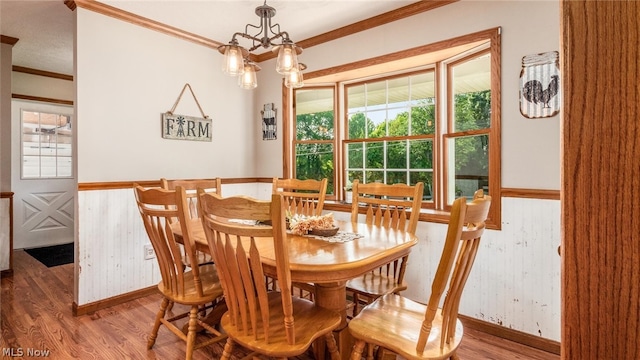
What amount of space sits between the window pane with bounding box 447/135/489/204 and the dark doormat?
430 cm

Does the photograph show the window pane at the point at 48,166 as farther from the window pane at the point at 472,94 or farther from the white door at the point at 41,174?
the window pane at the point at 472,94

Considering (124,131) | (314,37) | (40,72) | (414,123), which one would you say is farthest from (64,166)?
(414,123)

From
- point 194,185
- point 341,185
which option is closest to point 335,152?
point 341,185

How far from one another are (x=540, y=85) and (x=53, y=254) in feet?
17.9

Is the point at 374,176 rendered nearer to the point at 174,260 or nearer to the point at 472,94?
the point at 472,94

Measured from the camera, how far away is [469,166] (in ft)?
8.77

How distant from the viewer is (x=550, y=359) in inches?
79.6

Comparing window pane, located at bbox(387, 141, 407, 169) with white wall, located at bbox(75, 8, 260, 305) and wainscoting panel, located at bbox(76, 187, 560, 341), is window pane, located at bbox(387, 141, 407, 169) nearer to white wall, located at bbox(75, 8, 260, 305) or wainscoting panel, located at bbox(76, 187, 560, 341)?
wainscoting panel, located at bbox(76, 187, 560, 341)

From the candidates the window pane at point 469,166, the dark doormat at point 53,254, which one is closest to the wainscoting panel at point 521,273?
the window pane at point 469,166

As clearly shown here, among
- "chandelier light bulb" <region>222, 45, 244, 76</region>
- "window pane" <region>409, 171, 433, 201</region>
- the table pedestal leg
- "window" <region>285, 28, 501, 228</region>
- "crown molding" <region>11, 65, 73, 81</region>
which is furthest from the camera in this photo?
"crown molding" <region>11, 65, 73, 81</region>

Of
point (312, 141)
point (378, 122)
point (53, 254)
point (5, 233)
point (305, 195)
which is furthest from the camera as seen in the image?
point (53, 254)

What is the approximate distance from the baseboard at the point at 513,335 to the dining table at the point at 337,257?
105 cm

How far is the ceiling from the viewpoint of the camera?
2678 mm

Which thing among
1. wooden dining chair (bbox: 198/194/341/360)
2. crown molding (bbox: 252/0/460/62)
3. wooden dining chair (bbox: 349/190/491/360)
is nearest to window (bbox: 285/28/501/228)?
crown molding (bbox: 252/0/460/62)
